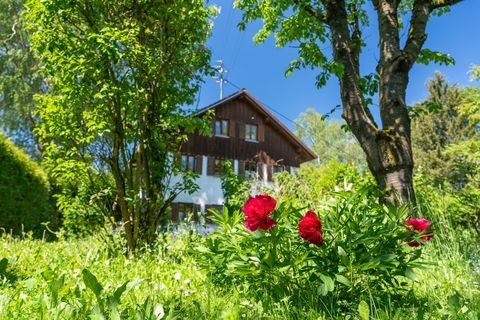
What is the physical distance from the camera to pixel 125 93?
445 cm

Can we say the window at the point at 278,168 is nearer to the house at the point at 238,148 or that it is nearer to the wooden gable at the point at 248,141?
the house at the point at 238,148

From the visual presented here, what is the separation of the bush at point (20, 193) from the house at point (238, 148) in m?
9.21

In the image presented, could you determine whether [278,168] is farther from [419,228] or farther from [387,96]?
[419,228]

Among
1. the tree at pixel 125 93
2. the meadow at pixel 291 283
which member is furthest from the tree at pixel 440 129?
the meadow at pixel 291 283

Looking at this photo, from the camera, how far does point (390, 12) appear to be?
5.55 meters

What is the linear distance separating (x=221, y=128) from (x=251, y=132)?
6.97ft

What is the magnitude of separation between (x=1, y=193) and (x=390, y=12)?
9440 mm

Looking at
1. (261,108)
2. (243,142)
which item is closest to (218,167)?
(243,142)

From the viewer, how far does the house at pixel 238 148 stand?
21.2 metres

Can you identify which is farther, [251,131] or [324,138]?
[324,138]

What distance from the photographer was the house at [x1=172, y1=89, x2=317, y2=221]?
21250 millimetres

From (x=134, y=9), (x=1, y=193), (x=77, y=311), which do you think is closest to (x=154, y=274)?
(x=77, y=311)

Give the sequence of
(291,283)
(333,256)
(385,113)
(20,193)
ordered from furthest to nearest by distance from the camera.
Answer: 1. (20,193)
2. (385,113)
3. (291,283)
4. (333,256)

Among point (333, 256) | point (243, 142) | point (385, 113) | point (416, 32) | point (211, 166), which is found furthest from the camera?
point (243, 142)
